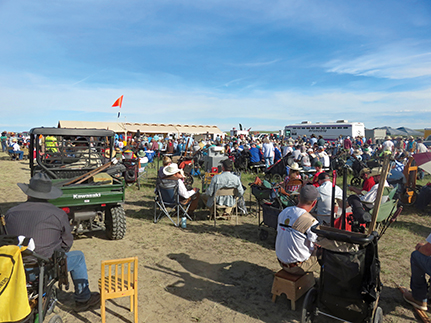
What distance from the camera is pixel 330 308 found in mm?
2902

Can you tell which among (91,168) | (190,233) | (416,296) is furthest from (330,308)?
(91,168)

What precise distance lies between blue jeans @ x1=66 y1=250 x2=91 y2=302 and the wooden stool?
7.39 ft

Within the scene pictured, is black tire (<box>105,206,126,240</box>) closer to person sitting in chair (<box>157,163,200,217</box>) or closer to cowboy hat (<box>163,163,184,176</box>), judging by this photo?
person sitting in chair (<box>157,163,200,217</box>)

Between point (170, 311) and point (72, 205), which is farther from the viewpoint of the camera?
point (72, 205)

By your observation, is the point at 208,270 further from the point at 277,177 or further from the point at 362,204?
the point at 277,177

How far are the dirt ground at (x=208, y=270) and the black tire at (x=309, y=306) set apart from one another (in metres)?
0.49

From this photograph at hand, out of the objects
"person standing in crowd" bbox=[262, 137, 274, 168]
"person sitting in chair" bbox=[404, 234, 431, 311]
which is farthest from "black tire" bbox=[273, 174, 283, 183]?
"person sitting in chair" bbox=[404, 234, 431, 311]

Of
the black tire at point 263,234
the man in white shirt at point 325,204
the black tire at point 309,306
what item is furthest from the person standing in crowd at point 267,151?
the black tire at point 309,306

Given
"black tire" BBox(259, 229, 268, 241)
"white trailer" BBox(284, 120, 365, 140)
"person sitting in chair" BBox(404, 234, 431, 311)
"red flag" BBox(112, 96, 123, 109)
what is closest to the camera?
Answer: "person sitting in chair" BBox(404, 234, 431, 311)

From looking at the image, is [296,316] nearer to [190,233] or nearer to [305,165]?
[190,233]

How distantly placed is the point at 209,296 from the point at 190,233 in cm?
239

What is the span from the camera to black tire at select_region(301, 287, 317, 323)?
2.98 meters

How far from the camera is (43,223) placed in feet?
9.24

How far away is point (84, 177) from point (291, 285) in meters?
4.39
